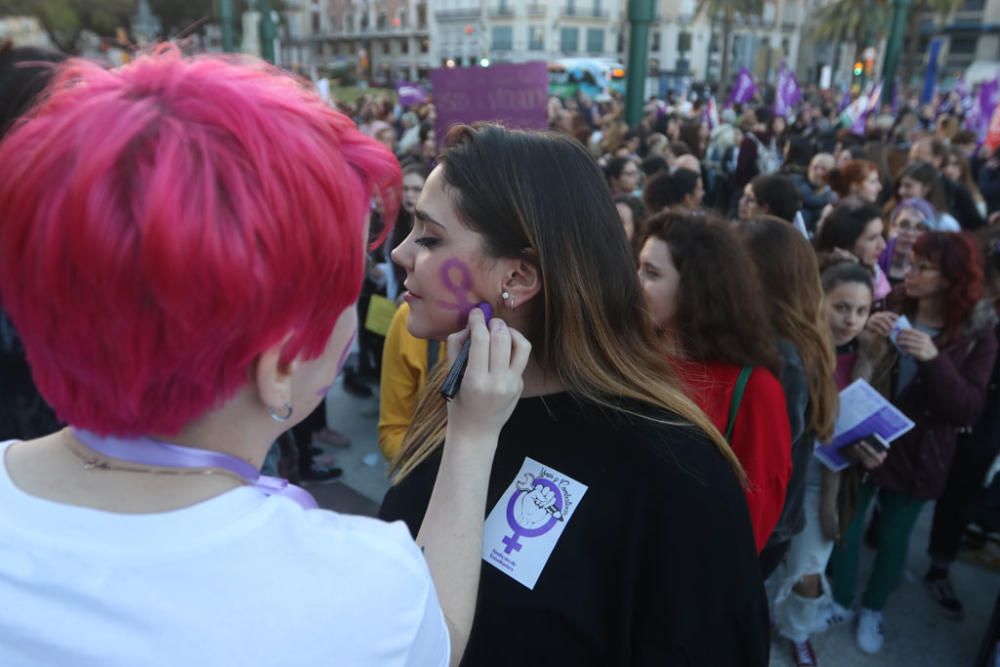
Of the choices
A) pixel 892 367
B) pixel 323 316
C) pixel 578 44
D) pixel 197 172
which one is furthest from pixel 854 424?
pixel 578 44

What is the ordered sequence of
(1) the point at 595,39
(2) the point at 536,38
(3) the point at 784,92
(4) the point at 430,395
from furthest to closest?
(1) the point at 595,39, (2) the point at 536,38, (3) the point at 784,92, (4) the point at 430,395

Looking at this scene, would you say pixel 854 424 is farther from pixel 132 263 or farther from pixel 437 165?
pixel 132 263

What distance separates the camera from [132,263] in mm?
620

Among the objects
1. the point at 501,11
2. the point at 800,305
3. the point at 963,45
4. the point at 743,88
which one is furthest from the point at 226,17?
the point at 963,45

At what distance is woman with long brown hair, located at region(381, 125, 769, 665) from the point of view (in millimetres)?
1295

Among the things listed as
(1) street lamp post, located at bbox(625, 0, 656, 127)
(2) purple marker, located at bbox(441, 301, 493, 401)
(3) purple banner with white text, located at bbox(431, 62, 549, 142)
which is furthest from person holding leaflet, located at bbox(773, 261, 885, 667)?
(1) street lamp post, located at bbox(625, 0, 656, 127)

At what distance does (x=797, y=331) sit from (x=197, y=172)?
7.64 feet

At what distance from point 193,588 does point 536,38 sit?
6108cm

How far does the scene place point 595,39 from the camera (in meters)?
58.7

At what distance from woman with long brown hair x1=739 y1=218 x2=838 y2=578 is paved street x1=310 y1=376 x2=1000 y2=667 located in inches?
28.1

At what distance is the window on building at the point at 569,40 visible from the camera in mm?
56688

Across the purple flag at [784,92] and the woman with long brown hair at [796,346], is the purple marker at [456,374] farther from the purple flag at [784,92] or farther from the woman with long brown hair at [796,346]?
the purple flag at [784,92]

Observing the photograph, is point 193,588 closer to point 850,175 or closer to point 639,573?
point 639,573

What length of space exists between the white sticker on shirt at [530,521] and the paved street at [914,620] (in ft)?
6.99
